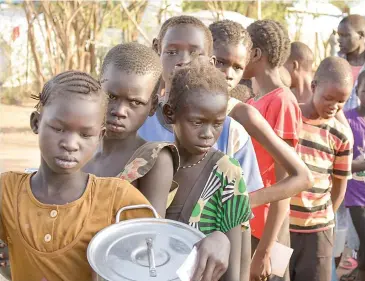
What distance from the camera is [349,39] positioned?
5.83m

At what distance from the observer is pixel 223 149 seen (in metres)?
2.19

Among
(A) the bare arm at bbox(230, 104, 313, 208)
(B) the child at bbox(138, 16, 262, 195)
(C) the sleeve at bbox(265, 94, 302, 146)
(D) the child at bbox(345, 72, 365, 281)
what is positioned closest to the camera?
(B) the child at bbox(138, 16, 262, 195)

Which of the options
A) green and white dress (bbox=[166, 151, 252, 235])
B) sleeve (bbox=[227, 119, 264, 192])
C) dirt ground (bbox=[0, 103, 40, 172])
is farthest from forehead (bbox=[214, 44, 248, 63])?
dirt ground (bbox=[0, 103, 40, 172])

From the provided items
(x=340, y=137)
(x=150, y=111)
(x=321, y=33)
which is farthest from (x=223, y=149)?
(x=321, y=33)

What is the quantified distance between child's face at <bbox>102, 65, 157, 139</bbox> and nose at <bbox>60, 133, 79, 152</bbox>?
32cm

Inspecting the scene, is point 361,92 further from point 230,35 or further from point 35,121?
point 35,121

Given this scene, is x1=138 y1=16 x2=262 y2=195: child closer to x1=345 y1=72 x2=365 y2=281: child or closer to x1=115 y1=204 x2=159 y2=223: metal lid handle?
x1=115 y1=204 x2=159 y2=223: metal lid handle

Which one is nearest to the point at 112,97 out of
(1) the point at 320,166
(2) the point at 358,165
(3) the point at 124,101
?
(3) the point at 124,101

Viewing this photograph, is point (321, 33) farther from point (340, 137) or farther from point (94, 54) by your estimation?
point (340, 137)

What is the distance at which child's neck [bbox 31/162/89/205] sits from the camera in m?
1.57

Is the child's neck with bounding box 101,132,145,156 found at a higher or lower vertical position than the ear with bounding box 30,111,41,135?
lower

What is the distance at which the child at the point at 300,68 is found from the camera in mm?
4668

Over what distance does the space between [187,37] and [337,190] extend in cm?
176

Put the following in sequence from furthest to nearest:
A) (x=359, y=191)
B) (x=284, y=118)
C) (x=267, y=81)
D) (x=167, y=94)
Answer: (x=359, y=191)
(x=267, y=81)
(x=284, y=118)
(x=167, y=94)
